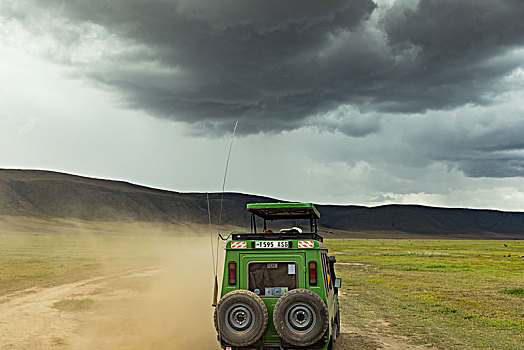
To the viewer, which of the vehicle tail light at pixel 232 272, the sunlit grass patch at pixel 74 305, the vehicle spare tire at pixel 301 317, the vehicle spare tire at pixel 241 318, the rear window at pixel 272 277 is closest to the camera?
the vehicle spare tire at pixel 301 317

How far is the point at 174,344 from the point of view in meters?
12.7

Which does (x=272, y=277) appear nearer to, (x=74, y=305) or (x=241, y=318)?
(x=241, y=318)

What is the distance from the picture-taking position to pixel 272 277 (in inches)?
392

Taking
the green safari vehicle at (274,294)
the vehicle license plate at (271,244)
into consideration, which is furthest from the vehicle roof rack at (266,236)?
the vehicle license plate at (271,244)

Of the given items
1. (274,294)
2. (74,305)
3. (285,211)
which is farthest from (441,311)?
(74,305)

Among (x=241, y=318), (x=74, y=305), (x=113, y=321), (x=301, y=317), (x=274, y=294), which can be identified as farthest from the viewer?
(x=74, y=305)

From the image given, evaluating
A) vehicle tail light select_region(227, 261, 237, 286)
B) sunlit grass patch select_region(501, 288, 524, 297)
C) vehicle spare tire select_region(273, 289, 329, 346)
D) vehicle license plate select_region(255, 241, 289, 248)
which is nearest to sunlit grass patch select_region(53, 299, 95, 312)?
vehicle tail light select_region(227, 261, 237, 286)

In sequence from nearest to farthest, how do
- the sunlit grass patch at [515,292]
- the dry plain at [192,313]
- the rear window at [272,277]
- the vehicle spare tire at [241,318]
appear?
the vehicle spare tire at [241,318] < the rear window at [272,277] < the dry plain at [192,313] < the sunlit grass patch at [515,292]

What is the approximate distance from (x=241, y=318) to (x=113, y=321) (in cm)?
928

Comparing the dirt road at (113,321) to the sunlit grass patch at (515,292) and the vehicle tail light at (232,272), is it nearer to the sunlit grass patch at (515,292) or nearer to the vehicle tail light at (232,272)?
the vehicle tail light at (232,272)

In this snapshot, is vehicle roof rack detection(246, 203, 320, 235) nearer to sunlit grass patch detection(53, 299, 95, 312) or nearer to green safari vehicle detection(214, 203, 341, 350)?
green safari vehicle detection(214, 203, 341, 350)

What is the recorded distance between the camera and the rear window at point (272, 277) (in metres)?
9.80

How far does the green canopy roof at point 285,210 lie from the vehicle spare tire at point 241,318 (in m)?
2.22

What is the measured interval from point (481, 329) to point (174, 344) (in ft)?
31.2
